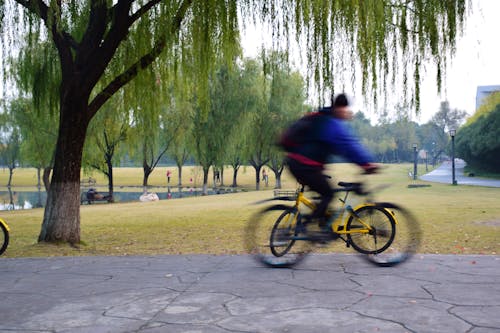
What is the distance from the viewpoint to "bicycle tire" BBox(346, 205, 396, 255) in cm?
559

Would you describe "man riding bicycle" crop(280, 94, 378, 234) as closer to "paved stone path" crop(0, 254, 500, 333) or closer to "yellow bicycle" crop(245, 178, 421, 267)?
"yellow bicycle" crop(245, 178, 421, 267)

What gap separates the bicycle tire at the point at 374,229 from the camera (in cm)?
559

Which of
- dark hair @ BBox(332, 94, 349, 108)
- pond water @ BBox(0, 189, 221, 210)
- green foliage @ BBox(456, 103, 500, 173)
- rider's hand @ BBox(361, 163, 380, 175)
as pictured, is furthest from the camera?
green foliage @ BBox(456, 103, 500, 173)

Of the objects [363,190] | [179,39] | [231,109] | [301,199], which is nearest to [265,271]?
[301,199]

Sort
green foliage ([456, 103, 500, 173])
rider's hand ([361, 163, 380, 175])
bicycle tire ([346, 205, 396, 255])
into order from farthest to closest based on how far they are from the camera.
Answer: green foliage ([456, 103, 500, 173])
bicycle tire ([346, 205, 396, 255])
rider's hand ([361, 163, 380, 175])

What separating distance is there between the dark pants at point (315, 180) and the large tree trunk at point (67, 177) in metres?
4.69

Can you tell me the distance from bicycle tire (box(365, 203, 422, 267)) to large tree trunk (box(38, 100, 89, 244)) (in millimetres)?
5398

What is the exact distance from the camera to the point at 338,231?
18.1 ft

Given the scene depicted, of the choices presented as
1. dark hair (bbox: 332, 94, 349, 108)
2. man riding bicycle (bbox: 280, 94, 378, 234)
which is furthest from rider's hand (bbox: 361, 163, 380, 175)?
dark hair (bbox: 332, 94, 349, 108)

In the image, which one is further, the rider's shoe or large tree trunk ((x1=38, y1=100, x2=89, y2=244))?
large tree trunk ((x1=38, y1=100, x2=89, y2=244))

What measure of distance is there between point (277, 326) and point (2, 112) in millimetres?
35827

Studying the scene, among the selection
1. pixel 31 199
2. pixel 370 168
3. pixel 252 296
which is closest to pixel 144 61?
pixel 370 168

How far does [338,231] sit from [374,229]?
443mm

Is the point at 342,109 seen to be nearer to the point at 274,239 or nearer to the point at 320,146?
the point at 320,146
